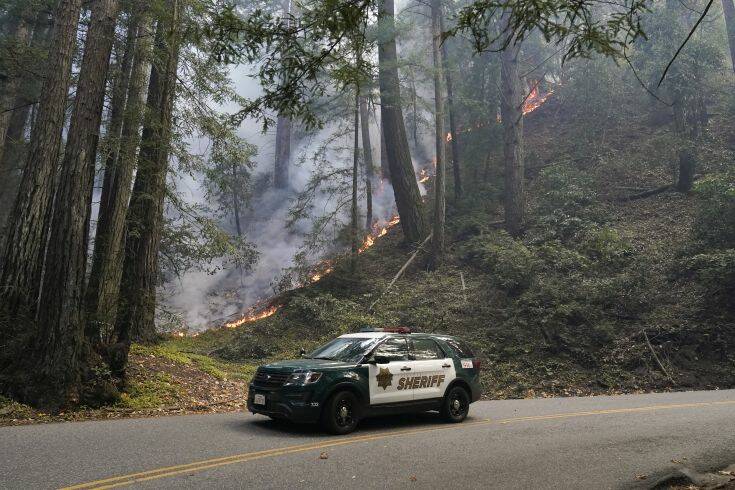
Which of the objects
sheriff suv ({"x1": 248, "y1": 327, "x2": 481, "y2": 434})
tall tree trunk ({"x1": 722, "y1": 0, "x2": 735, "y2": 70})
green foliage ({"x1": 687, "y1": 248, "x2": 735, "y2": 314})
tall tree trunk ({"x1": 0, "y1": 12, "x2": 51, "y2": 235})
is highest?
tall tree trunk ({"x1": 722, "y1": 0, "x2": 735, "y2": 70})

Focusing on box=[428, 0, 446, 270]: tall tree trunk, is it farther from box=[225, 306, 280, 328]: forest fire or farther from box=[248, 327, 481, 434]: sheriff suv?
box=[248, 327, 481, 434]: sheriff suv

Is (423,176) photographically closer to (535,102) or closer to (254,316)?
(535,102)

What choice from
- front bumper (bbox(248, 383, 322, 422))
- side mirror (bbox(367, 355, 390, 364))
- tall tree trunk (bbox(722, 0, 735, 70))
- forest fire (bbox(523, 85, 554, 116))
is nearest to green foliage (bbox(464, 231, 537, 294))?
side mirror (bbox(367, 355, 390, 364))

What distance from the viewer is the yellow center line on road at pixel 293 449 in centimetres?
603

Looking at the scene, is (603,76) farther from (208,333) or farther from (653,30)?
(208,333)

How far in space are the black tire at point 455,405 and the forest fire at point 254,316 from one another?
13.4 metres

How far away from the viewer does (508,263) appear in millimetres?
20375

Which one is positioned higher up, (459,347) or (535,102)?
(535,102)

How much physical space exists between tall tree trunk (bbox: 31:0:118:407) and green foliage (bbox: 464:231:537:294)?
1411 cm

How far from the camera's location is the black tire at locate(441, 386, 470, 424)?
10.6 m

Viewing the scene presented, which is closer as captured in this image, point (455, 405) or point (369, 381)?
point (369, 381)

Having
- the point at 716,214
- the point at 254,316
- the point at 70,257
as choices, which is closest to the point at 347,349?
the point at 70,257

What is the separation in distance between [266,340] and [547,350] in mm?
9445

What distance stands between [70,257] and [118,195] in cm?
415
